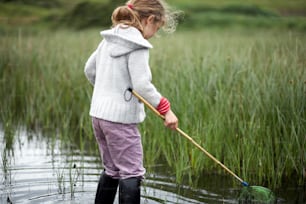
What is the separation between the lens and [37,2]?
2303 centimetres

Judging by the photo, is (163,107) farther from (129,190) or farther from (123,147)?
(129,190)

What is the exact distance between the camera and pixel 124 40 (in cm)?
308

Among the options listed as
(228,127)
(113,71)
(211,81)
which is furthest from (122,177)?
(211,81)

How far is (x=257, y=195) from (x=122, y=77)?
1.32 meters

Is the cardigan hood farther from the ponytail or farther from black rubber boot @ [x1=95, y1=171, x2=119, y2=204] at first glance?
black rubber boot @ [x1=95, y1=171, x2=119, y2=204]

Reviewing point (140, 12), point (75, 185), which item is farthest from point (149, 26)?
point (75, 185)

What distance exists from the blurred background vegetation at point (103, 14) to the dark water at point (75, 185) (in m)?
13.4

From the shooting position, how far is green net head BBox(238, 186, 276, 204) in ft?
11.6

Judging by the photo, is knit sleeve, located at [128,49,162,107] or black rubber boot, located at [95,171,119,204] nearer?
knit sleeve, located at [128,49,162,107]

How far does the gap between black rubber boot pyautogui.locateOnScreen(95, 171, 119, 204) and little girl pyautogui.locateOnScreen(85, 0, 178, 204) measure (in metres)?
0.23

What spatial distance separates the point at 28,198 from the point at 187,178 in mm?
1363

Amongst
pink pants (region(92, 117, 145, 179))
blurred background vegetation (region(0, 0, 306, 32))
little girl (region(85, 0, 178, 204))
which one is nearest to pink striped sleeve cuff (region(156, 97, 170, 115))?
little girl (region(85, 0, 178, 204))

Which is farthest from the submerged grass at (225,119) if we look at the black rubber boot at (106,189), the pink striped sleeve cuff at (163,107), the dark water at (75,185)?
the pink striped sleeve cuff at (163,107)

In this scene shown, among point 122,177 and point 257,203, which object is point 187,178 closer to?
point 257,203
